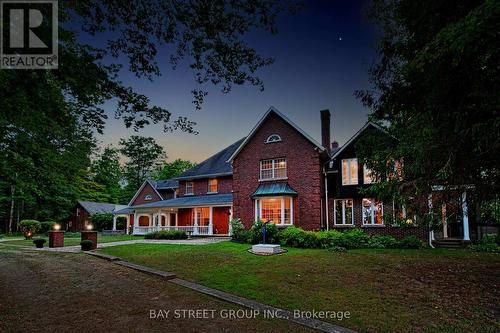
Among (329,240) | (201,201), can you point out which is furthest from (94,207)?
(329,240)

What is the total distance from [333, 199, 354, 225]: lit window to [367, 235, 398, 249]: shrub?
3.54m

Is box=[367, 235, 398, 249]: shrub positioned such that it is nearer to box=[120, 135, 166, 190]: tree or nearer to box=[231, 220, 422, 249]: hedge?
box=[231, 220, 422, 249]: hedge

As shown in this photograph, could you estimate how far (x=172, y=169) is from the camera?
6619 cm

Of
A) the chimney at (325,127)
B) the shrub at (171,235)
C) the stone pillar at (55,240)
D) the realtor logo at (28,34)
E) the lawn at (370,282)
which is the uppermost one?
the chimney at (325,127)

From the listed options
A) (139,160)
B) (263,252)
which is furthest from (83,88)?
(139,160)

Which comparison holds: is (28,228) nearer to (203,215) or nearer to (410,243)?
(203,215)

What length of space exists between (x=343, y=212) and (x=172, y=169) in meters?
51.3

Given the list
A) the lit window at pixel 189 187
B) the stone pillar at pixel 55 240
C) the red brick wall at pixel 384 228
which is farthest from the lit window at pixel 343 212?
the stone pillar at pixel 55 240

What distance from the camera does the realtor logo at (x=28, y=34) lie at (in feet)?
18.5

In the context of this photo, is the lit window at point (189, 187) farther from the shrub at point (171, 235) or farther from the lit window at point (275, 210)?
the lit window at point (275, 210)

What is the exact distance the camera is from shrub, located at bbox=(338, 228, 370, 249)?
1645 centimetres

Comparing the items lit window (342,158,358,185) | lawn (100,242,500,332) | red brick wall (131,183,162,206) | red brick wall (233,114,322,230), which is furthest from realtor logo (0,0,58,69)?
red brick wall (131,183,162,206)

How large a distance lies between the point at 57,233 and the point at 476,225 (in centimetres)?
2707

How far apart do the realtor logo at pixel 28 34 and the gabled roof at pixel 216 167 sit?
2150cm
